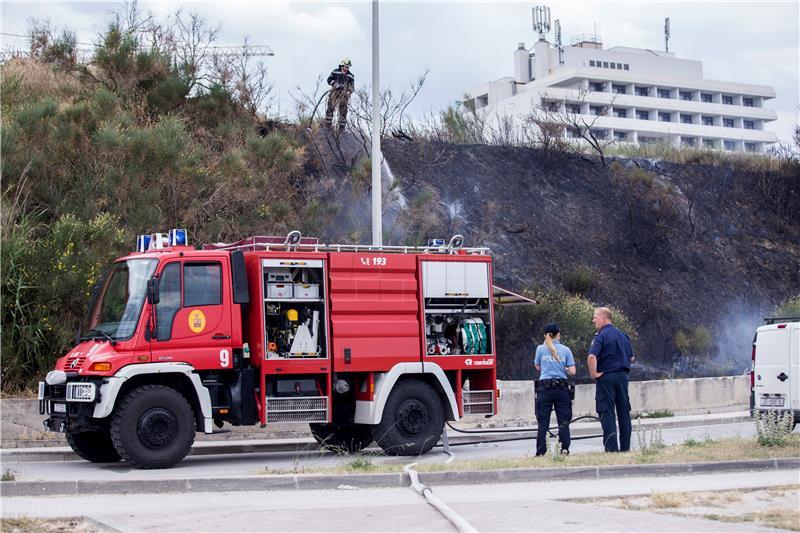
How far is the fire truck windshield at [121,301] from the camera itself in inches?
561

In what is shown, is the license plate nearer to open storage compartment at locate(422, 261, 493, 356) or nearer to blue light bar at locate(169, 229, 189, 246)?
open storage compartment at locate(422, 261, 493, 356)

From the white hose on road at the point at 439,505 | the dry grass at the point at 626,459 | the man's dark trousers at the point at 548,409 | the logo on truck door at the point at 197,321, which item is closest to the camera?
the white hose on road at the point at 439,505

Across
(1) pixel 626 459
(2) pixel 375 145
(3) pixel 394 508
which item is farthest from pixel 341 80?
(3) pixel 394 508

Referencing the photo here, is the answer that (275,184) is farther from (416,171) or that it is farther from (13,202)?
(416,171)

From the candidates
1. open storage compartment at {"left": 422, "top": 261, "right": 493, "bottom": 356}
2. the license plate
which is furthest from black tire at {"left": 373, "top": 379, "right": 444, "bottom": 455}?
the license plate

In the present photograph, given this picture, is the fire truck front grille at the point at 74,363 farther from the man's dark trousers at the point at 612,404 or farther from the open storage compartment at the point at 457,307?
the man's dark trousers at the point at 612,404

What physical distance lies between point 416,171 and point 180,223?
15.2 meters

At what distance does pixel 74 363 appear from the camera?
14.2 meters

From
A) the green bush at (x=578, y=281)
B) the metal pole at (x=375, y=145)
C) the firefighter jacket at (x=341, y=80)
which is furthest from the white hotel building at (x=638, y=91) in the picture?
the metal pole at (x=375, y=145)

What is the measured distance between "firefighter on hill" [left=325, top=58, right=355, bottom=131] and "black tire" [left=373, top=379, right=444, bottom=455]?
54.6ft

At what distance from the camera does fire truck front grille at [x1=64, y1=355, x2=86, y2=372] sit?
14.1 metres

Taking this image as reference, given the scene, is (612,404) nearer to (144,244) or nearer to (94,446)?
(144,244)

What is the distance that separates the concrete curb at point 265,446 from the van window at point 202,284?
310 centimetres

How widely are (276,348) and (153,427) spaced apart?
7.37 feet
